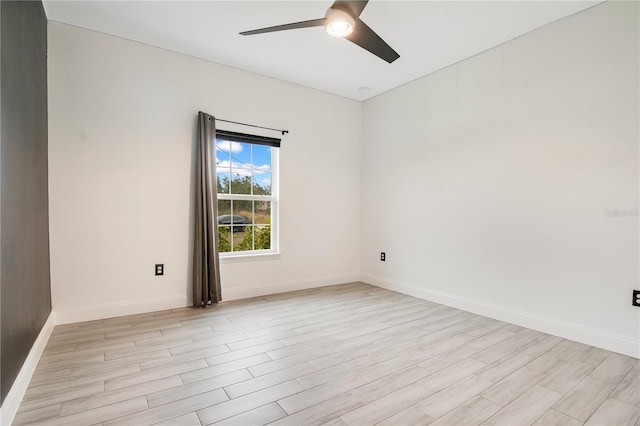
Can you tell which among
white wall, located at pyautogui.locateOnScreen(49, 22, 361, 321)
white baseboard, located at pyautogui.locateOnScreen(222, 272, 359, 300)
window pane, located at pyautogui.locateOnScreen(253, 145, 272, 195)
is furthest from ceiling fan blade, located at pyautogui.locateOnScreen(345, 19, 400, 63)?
white baseboard, located at pyautogui.locateOnScreen(222, 272, 359, 300)

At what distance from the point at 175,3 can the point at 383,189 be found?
3054mm

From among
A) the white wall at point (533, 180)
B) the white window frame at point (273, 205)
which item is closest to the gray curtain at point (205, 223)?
the white window frame at point (273, 205)

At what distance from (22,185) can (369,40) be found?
2.46m

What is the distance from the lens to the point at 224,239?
372 cm

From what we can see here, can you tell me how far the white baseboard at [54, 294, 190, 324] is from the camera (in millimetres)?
2838

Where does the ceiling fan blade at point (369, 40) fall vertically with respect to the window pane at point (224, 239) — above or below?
above

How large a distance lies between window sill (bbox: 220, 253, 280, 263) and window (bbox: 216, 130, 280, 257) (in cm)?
6

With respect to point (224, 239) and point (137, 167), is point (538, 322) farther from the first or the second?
point (137, 167)

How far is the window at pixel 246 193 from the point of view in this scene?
3.71 metres

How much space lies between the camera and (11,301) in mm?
1662

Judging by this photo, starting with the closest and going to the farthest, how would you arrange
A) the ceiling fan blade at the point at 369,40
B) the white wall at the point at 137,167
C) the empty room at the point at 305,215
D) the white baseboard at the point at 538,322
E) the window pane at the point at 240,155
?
the empty room at the point at 305,215, the ceiling fan blade at the point at 369,40, the white baseboard at the point at 538,322, the white wall at the point at 137,167, the window pane at the point at 240,155

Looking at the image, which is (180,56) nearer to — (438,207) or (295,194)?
(295,194)

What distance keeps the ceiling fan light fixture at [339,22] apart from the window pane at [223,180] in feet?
6.89

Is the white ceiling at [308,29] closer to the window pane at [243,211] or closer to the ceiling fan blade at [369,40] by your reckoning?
the ceiling fan blade at [369,40]
